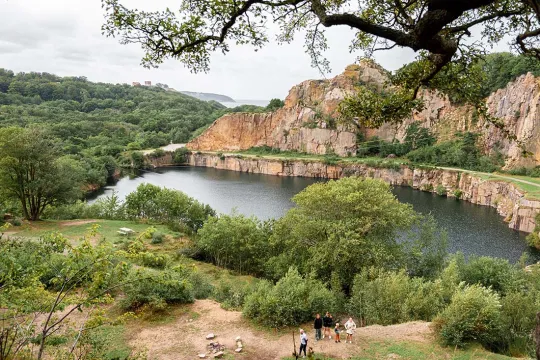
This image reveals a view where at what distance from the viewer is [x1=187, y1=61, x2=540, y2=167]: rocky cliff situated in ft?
180

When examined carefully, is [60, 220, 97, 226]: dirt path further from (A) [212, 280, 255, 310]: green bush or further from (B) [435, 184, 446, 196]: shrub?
(B) [435, 184, 446, 196]: shrub

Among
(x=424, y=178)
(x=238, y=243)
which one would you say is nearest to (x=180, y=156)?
(x=424, y=178)

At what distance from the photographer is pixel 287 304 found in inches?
535

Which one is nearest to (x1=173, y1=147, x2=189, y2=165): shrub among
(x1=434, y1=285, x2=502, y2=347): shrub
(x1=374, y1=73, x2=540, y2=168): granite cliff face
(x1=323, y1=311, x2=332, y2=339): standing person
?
(x1=374, y1=73, x2=540, y2=168): granite cliff face

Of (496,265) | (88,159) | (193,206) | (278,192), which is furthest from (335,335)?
(88,159)

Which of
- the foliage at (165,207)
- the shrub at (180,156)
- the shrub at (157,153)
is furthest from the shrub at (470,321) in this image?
the shrub at (180,156)

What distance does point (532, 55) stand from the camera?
17.9 ft

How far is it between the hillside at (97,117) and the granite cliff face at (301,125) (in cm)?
1468

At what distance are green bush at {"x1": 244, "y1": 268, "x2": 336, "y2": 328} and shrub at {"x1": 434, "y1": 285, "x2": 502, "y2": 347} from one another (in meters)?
4.31

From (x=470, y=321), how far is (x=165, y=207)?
27513 millimetres

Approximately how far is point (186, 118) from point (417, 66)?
114947 mm

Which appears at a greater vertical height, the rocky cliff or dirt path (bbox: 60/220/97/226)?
the rocky cliff

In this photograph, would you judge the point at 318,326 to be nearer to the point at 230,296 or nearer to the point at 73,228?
the point at 230,296

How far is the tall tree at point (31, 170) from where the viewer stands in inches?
1030
